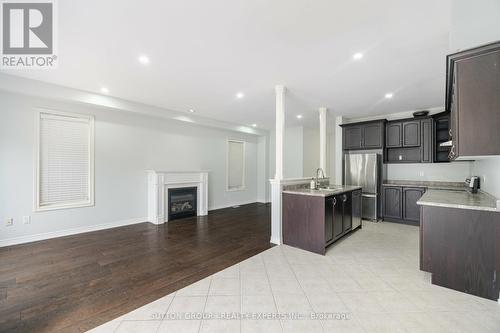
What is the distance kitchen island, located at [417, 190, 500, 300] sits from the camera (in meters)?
2.13

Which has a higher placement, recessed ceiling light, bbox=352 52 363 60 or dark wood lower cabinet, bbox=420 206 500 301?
recessed ceiling light, bbox=352 52 363 60

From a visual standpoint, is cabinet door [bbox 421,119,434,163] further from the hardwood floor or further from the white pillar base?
the hardwood floor

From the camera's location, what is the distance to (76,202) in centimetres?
421

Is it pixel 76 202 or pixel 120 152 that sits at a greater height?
pixel 120 152

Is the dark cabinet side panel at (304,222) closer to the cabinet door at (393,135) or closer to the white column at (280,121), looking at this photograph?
the white column at (280,121)

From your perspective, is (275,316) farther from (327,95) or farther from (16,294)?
(327,95)

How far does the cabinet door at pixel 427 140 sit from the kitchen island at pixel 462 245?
287 cm

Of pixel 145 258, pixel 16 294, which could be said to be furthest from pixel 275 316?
pixel 16 294

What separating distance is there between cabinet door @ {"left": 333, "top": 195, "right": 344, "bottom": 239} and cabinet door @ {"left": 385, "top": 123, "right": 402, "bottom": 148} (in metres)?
2.53

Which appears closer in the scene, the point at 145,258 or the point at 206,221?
the point at 145,258

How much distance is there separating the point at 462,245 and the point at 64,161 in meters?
6.04

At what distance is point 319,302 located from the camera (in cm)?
209

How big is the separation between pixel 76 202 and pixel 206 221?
8.50 feet

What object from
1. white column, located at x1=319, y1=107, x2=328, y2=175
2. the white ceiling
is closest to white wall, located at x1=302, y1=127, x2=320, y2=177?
white column, located at x1=319, y1=107, x2=328, y2=175
